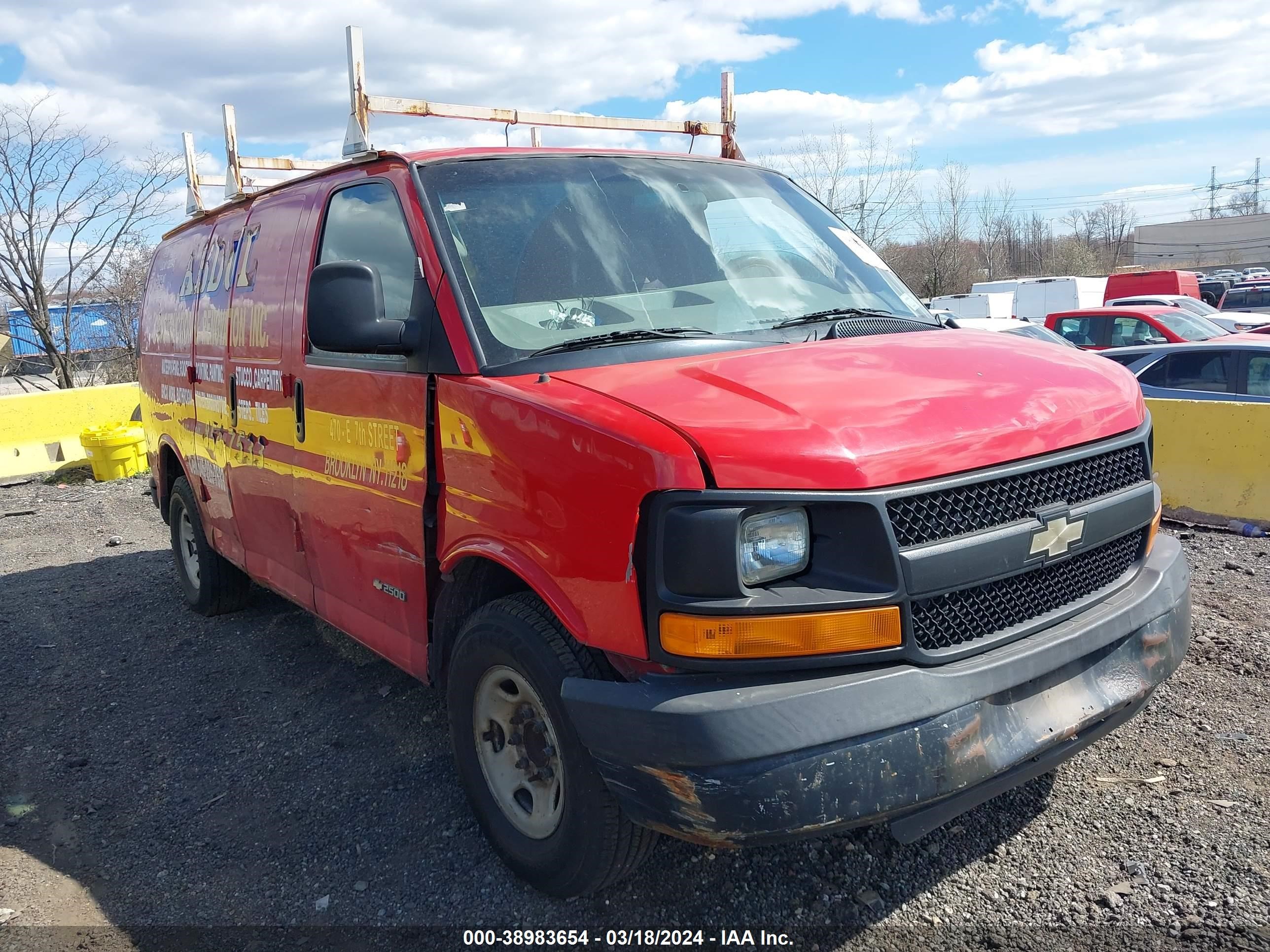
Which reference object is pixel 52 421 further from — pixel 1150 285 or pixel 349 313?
pixel 1150 285

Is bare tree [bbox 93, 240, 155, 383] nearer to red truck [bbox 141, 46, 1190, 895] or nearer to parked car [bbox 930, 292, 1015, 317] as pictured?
red truck [bbox 141, 46, 1190, 895]

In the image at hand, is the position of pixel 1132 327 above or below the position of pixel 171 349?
below

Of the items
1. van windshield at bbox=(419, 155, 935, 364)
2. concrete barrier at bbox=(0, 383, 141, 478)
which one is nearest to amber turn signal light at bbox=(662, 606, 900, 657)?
van windshield at bbox=(419, 155, 935, 364)

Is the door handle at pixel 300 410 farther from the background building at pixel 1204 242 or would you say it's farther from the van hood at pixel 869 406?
the background building at pixel 1204 242

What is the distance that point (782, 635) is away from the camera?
2295 mm

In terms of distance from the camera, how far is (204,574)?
588 centimetres

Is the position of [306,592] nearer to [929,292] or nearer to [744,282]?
[744,282]

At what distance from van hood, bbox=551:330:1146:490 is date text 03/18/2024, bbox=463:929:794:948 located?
1.36 meters

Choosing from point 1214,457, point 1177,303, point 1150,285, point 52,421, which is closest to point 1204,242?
point 1150,285

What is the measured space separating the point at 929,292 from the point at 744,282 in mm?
39810

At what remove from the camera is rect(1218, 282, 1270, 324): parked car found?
28656 millimetres

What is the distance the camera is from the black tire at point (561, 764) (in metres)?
2.59

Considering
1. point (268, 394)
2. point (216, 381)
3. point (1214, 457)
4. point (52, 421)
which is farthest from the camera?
point (52, 421)

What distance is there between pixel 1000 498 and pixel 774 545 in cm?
63
